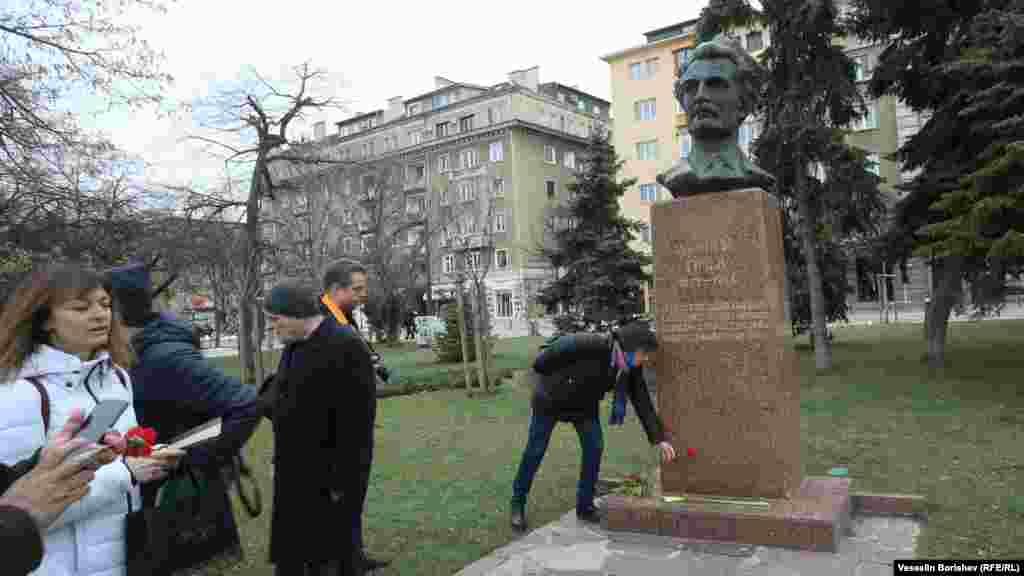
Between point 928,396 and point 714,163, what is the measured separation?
7.80 metres

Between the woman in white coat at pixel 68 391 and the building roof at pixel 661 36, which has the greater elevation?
the building roof at pixel 661 36

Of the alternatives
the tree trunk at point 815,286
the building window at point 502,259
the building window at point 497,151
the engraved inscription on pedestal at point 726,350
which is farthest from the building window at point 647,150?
the engraved inscription on pedestal at point 726,350

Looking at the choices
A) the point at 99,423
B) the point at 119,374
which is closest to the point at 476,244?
the point at 119,374

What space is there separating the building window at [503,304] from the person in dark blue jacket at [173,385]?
47607 millimetres

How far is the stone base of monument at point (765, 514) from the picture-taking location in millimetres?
4590

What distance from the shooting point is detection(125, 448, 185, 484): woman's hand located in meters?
2.10

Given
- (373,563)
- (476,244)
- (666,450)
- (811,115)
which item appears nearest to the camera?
(373,563)

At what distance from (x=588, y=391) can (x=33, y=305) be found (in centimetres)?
374

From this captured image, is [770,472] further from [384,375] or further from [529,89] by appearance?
[529,89]

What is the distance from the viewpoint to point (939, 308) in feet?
48.3

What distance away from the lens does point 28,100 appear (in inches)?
394

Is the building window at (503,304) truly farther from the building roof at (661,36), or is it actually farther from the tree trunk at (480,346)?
the tree trunk at (480,346)

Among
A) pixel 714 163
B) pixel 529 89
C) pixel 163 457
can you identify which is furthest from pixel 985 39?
pixel 529 89

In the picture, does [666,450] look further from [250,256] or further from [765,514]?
[250,256]
